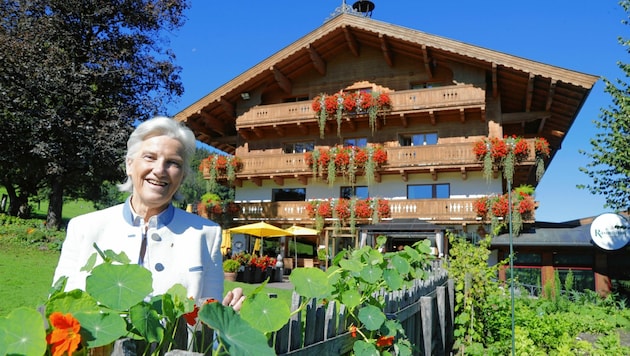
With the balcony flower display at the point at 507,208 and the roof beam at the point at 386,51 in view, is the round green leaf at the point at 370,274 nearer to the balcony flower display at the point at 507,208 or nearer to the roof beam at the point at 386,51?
the balcony flower display at the point at 507,208

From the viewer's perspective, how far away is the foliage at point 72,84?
62.5 feet

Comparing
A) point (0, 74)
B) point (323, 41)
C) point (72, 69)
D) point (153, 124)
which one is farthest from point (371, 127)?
point (153, 124)

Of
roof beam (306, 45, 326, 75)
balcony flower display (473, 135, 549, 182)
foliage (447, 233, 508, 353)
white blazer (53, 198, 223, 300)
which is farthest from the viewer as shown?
roof beam (306, 45, 326, 75)

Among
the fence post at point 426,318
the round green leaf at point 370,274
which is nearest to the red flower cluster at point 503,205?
the fence post at point 426,318

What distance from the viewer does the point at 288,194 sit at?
22125 mm

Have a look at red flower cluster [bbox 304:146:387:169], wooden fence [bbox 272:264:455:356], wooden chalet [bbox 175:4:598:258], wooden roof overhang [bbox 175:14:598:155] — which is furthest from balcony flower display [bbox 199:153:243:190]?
wooden fence [bbox 272:264:455:356]

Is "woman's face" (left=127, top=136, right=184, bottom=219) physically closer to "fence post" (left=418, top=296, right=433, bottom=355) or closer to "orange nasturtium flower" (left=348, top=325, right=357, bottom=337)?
"orange nasturtium flower" (left=348, top=325, right=357, bottom=337)

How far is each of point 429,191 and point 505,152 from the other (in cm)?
364

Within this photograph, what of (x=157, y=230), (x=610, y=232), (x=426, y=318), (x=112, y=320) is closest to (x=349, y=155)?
(x=610, y=232)

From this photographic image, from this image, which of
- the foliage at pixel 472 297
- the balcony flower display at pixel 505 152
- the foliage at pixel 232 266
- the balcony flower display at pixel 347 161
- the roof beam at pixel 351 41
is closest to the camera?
the foliage at pixel 472 297

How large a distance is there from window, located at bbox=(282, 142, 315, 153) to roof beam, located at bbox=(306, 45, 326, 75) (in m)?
3.54

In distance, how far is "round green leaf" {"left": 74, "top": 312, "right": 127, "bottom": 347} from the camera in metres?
1.01

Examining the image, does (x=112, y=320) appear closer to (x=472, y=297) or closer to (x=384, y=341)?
(x=384, y=341)

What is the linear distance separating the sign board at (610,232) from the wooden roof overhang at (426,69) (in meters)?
4.71
